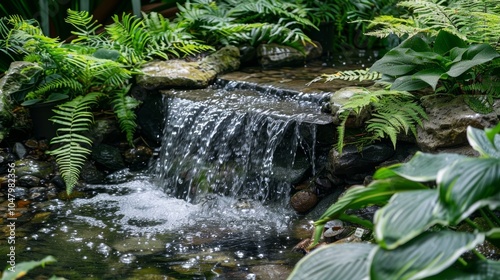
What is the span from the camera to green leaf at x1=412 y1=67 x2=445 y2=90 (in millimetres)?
3758

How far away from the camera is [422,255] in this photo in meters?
1.93

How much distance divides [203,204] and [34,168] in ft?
5.27

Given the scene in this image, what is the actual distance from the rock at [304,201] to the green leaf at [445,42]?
4.38 feet

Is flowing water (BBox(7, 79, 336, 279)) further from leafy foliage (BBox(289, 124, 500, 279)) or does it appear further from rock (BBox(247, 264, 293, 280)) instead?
leafy foliage (BBox(289, 124, 500, 279))

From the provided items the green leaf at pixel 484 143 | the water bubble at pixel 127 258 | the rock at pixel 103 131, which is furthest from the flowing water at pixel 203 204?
the green leaf at pixel 484 143

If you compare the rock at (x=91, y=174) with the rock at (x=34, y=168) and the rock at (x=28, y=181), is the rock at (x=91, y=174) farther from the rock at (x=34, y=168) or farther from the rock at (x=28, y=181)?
the rock at (x=28, y=181)

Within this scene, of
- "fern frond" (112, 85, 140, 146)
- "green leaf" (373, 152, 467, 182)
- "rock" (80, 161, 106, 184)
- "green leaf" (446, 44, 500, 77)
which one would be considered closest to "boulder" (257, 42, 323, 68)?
"fern frond" (112, 85, 140, 146)

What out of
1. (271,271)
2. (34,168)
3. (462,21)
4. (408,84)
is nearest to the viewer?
(271,271)

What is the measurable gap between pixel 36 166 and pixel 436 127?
132 inches

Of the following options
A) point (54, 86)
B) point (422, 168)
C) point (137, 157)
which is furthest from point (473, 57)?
point (54, 86)

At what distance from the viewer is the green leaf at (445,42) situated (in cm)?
411

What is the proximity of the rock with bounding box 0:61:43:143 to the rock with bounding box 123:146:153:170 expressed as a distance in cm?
105

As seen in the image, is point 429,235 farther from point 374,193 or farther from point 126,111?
point 126,111

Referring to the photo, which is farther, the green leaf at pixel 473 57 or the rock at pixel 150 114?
the rock at pixel 150 114
